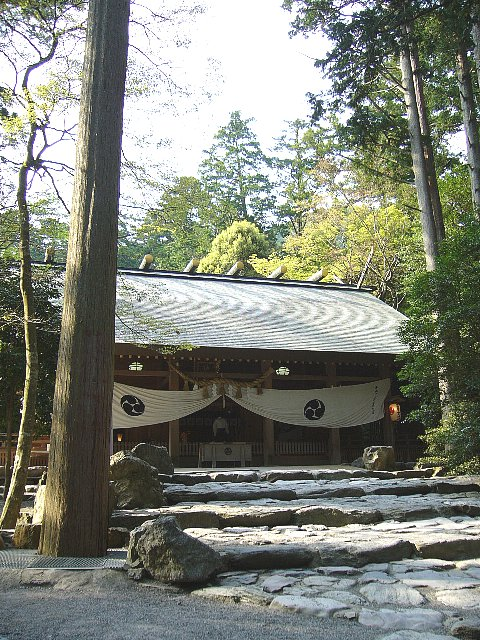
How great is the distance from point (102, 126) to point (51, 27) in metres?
2.69

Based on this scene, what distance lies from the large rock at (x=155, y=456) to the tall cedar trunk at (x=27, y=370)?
294 centimetres

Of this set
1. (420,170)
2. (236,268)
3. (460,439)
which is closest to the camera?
(460,439)

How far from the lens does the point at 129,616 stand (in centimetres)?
335

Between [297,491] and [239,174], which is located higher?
[239,174]

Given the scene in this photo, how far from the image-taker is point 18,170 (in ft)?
23.1

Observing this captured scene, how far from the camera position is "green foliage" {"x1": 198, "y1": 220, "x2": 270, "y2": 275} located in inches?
1080

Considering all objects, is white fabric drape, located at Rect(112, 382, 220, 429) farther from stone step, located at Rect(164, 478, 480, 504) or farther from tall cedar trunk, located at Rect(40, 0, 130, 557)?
tall cedar trunk, located at Rect(40, 0, 130, 557)

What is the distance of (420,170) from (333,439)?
6927 millimetres

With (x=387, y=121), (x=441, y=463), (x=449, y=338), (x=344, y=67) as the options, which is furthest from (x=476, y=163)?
(x=441, y=463)

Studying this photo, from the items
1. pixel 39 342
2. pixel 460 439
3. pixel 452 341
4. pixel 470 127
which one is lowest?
pixel 460 439

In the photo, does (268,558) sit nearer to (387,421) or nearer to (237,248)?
(387,421)

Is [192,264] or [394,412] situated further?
[192,264]

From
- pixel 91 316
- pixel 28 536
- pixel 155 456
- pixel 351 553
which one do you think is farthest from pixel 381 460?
pixel 91 316

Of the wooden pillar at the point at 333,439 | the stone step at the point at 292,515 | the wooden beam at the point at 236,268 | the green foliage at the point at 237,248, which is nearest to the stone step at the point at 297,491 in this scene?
the stone step at the point at 292,515
